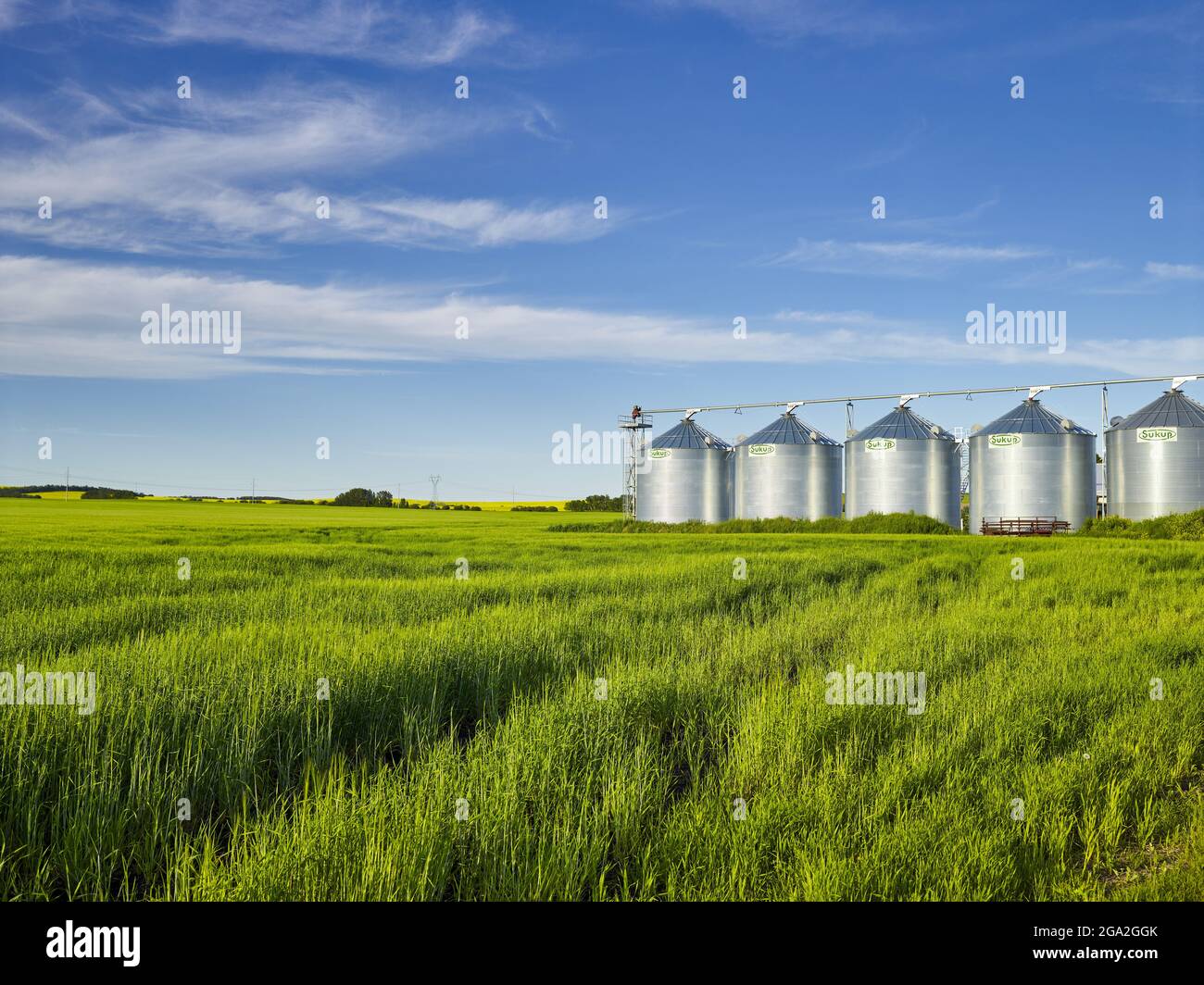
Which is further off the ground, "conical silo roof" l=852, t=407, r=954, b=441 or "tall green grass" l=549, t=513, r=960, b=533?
"conical silo roof" l=852, t=407, r=954, b=441

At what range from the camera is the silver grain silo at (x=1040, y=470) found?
4266 centimetres

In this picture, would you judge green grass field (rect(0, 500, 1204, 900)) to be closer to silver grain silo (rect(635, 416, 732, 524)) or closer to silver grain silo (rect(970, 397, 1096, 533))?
silver grain silo (rect(970, 397, 1096, 533))

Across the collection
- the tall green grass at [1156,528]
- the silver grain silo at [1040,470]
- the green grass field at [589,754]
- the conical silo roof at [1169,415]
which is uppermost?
the conical silo roof at [1169,415]

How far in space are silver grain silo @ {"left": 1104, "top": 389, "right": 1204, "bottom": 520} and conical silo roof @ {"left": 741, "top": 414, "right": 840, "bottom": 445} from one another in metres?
15.1

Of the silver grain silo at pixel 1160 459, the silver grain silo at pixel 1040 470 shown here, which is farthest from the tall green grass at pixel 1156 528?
the silver grain silo at pixel 1040 470

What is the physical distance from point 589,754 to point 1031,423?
43872 mm

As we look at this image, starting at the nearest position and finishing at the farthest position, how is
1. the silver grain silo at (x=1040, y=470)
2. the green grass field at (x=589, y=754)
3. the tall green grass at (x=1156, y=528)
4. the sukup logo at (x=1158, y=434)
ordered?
the green grass field at (x=589, y=754) < the tall green grass at (x=1156, y=528) < the sukup logo at (x=1158, y=434) < the silver grain silo at (x=1040, y=470)

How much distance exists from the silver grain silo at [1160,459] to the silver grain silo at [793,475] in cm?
1468

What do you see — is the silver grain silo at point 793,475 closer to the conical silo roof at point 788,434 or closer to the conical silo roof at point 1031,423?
the conical silo roof at point 788,434

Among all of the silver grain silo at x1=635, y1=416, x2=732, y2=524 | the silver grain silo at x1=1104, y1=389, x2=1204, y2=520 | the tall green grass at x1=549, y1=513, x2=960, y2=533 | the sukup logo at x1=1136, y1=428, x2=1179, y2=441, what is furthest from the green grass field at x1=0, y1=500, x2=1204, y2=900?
the silver grain silo at x1=635, y1=416, x2=732, y2=524

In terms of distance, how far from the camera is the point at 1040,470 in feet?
141

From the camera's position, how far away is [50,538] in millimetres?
27219

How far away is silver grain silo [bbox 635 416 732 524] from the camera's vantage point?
2039 inches

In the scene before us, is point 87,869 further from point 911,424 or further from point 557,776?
point 911,424
